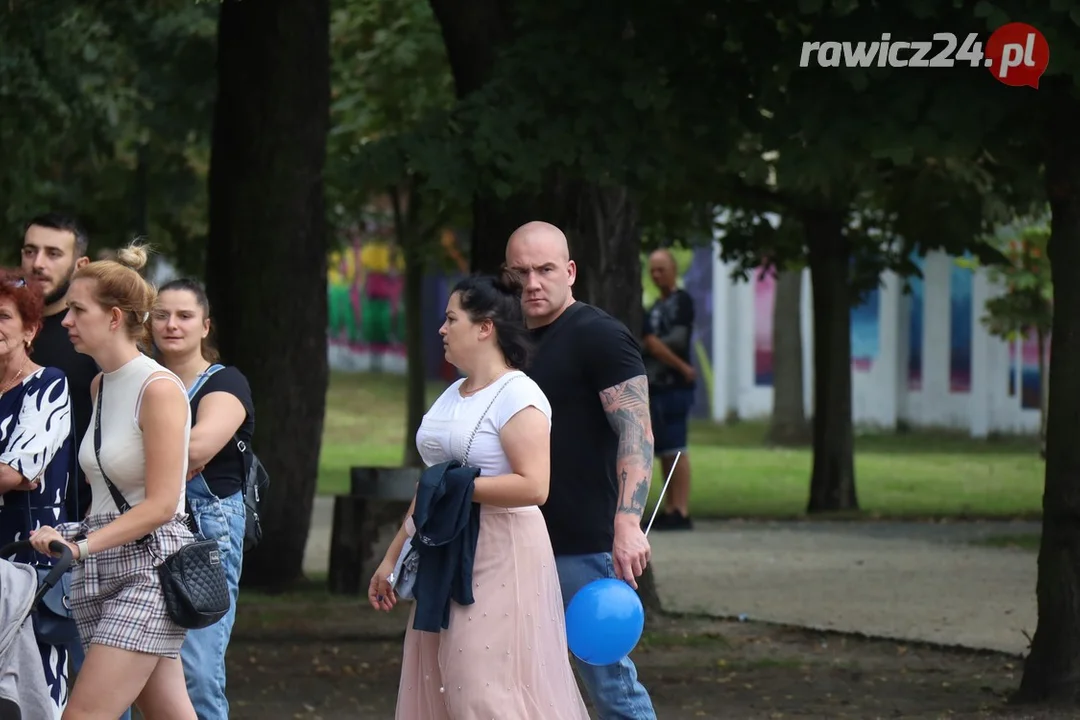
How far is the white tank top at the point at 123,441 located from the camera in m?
5.57

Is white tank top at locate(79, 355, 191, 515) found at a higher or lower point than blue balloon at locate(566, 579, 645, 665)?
higher

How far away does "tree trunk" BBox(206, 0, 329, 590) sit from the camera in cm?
1300

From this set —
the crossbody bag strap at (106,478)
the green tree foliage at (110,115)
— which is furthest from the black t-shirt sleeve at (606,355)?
the green tree foliage at (110,115)

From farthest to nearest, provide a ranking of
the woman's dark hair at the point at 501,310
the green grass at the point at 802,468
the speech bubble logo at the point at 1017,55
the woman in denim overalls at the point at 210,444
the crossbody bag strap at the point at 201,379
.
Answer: the green grass at the point at 802,468 < the speech bubble logo at the point at 1017,55 < the crossbody bag strap at the point at 201,379 < the woman in denim overalls at the point at 210,444 < the woman's dark hair at the point at 501,310

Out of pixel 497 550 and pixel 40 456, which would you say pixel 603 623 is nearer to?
pixel 497 550

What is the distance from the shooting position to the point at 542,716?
570 cm

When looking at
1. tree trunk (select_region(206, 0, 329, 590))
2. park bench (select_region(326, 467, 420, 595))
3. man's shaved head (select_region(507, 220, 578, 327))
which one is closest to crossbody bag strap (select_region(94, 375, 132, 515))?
man's shaved head (select_region(507, 220, 578, 327))

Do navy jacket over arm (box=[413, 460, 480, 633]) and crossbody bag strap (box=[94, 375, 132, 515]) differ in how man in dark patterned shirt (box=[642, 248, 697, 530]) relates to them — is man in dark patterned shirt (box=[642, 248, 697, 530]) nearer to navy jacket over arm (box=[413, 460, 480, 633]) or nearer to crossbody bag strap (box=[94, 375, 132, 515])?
navy jacket over arm (box=[413, 460, 480, 633])

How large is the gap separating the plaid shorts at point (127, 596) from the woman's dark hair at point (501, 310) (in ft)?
3.24

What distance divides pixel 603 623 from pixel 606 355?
0.81 metres

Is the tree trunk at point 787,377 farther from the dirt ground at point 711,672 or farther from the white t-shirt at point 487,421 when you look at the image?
the white t-shirt at point 487,421

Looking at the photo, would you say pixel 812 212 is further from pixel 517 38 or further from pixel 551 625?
pixel 551 625

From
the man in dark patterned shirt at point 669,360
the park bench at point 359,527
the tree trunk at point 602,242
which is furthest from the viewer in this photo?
the man in dark patterned shirt at point 669,360

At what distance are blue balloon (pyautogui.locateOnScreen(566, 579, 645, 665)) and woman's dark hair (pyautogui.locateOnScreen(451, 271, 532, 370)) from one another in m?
0.70
